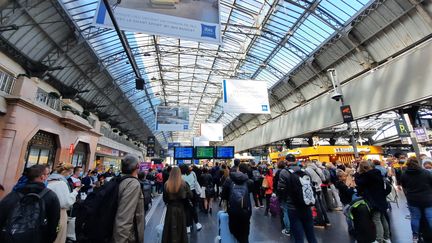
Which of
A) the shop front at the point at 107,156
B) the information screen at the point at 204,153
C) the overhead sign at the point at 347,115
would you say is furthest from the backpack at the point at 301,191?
the shop front at the point at 107,156

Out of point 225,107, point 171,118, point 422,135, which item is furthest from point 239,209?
point 171,118

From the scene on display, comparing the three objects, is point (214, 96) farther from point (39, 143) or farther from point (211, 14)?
point (211, 14)

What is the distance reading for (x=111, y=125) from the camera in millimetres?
24938

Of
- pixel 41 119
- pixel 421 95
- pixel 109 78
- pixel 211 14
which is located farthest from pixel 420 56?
pixel 109 78

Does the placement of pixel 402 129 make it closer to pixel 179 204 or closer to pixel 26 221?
pixel 179 204

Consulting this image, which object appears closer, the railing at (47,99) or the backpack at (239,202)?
the backpack at (239,202)

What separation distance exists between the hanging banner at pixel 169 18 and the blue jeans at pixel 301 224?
452 centimetres

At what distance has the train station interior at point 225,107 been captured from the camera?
3.51 meters

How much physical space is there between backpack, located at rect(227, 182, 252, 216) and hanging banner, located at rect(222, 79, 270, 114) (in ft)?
22.9

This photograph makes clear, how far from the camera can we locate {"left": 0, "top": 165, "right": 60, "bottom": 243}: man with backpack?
1942 mm

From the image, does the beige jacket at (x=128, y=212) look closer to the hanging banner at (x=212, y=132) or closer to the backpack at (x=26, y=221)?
the backpack at (x=26, y=221)

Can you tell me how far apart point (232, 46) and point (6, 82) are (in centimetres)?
1402

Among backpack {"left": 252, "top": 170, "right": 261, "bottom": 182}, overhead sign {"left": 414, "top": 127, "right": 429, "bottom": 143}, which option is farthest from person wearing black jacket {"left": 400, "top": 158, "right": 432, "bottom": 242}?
overhead sign {"left": 414, "top": 127, "right": 429, "bottom": 143}

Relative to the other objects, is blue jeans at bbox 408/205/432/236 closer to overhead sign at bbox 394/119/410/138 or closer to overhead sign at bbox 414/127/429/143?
overhead sign at bbox 414/127/429/143
